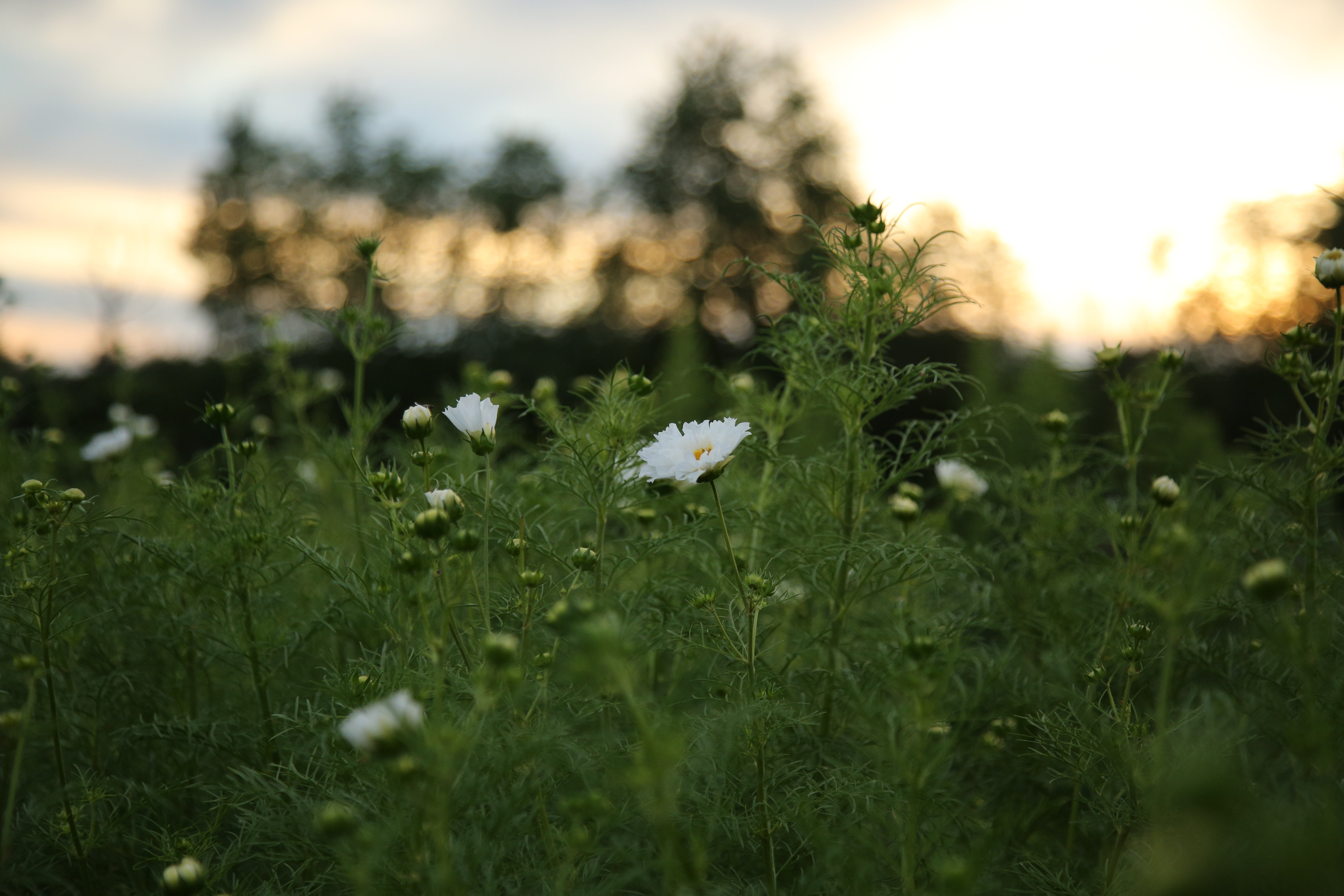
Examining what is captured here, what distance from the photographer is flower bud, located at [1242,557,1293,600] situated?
32.8 inches

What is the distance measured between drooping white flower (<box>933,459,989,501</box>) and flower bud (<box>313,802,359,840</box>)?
67.0 inches

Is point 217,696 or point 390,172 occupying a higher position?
point 390,172

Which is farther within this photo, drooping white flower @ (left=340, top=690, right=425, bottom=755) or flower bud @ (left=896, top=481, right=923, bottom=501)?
flower bud @ (left=896, top=481, right=923, bottom=501)

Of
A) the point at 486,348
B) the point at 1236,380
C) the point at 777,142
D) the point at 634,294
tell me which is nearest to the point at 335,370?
the point at 486,348

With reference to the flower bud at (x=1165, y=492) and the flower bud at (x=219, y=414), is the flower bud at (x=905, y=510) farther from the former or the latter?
the flower bud at (x=219, y=414)

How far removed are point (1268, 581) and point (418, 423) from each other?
1.16 metres

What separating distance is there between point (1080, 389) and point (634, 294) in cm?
907

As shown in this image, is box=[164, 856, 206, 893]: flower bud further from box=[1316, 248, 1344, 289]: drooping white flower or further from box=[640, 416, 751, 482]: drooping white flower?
box=[1316, 248, 1344, 289]: drooping white flower

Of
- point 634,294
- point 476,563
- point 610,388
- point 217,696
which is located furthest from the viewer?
point 634,294

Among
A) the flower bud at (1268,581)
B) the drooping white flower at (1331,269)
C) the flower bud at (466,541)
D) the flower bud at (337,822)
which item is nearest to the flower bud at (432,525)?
the flower bud at (466,541)

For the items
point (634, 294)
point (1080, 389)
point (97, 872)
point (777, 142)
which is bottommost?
point (97, 872)

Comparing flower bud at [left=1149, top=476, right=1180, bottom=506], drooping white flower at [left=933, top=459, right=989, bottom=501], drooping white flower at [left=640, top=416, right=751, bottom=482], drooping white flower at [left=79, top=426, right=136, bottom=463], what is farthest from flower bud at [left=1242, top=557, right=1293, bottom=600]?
drooping white flower at [left=79, top=426, right=136, bottom=463]

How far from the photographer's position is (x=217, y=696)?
1.90 meters

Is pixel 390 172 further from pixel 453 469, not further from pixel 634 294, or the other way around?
pixel 453 469
